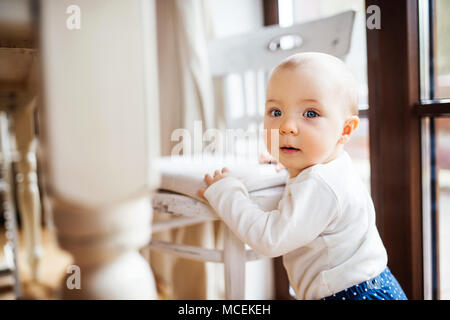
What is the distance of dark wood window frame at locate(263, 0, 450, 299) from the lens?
0.84 meters

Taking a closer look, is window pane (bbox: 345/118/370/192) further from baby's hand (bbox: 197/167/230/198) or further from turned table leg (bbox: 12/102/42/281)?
turned table leg (bbox: 12/102/42/281)

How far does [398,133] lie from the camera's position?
873 mm

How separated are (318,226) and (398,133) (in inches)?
15.4

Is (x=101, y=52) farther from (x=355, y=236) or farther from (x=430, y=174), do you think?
(x=430, y=174)

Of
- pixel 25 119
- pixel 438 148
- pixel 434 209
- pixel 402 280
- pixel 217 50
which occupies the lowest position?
pixel 402 280

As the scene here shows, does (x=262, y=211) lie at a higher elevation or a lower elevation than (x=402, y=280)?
higher

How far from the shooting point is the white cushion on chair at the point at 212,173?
2.35 ft

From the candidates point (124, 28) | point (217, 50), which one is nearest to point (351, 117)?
point (124, 28)

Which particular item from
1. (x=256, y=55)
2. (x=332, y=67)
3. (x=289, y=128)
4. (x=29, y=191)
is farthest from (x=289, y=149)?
(x=29, y=191)

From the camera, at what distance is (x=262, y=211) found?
641 mm

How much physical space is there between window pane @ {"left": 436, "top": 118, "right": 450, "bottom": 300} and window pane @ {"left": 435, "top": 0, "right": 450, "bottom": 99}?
0.21ft
